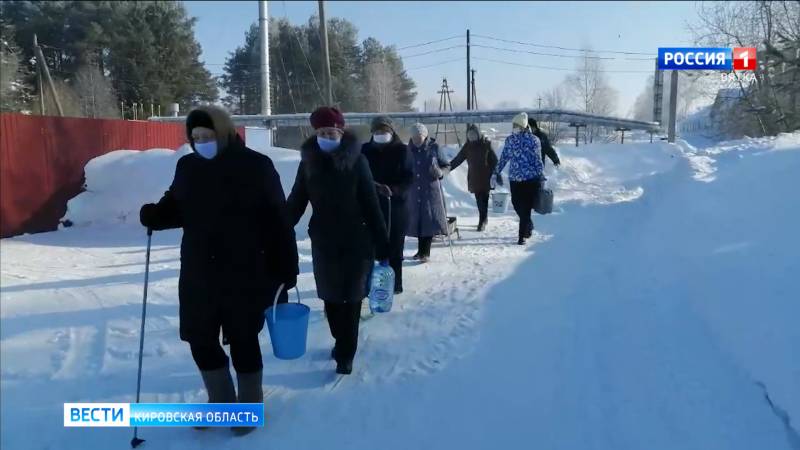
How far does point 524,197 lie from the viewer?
7.45 m

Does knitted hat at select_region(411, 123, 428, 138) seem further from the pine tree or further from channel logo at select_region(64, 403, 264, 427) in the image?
the pine tree

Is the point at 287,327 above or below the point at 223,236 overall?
below

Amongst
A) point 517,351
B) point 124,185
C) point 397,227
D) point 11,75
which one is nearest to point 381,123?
point 397,227

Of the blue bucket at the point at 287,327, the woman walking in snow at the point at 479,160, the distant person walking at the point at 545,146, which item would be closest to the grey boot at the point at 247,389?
→ the blue bucket at the point at 287,327

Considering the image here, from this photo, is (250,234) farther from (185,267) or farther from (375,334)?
(375,334)

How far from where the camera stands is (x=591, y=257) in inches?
251

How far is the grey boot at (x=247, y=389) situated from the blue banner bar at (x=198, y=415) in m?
0.02

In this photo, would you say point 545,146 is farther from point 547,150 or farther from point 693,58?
point 693,58

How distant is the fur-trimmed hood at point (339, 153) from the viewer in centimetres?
331

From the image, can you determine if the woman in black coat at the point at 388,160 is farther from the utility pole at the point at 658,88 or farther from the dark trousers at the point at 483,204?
the utility pole at the point at 658,88

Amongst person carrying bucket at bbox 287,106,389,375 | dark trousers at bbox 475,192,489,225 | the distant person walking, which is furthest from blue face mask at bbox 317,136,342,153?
dark trousers at bbox 475,192,489,225

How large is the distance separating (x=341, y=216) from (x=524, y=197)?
453cm

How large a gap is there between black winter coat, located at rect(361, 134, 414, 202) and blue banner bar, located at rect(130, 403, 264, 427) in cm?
228

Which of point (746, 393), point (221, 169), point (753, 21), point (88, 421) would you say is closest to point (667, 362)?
point (746, 393)
